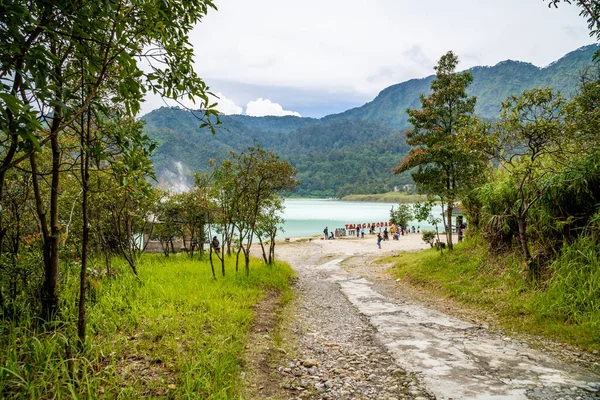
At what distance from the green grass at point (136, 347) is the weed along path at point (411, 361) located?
0.98m

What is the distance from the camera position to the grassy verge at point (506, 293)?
6.21m

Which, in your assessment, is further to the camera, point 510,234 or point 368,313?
point 510,234

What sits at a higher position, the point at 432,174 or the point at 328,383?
the point at 432,174

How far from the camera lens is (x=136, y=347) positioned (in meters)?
4.75

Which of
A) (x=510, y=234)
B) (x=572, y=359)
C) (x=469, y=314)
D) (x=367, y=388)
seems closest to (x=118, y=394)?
(x=367, y=388)

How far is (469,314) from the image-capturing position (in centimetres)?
843

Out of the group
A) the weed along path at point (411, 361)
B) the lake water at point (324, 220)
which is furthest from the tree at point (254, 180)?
the lake water at point (324, 220)

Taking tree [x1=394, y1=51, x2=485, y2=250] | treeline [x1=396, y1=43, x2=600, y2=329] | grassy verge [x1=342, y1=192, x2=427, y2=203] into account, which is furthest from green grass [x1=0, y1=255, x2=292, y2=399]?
grassy verge [x1=342, y1=192, x2=427, y2=203]

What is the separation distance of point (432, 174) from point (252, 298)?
10.0 meters

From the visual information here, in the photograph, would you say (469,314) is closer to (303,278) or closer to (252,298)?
(252,298)

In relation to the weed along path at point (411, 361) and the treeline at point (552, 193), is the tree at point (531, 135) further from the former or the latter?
the weed along path at point (411, 361)

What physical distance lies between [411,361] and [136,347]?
4.13m

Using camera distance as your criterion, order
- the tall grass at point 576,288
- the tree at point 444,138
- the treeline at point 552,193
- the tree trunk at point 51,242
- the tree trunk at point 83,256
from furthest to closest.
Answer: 1. the tree at point 444,138
2. the treeline at point 552,193
3. the tall grass at point 576,288
4. the tree trunk at point 51,242
5. the tree trunk at point 83,256

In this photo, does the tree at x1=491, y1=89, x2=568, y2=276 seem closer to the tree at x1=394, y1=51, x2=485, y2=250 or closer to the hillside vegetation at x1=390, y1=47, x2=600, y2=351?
the hillside vegetation at x1=390, y1=47, x2=600, y2=351
